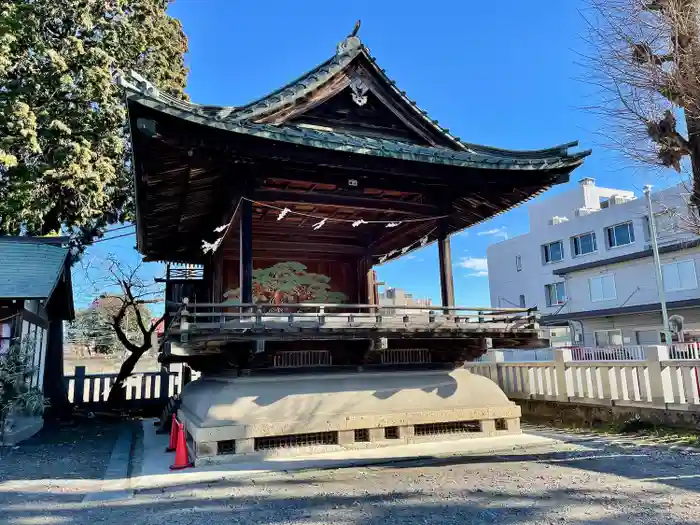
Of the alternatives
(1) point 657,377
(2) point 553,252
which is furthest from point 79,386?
(2) point 553,252

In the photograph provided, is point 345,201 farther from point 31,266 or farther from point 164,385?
point 164,385

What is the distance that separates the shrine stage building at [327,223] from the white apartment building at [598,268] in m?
13.9

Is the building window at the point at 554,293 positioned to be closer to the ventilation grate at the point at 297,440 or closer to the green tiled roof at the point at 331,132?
the green tiled roof at the point at 331,132

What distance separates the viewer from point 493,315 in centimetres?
998

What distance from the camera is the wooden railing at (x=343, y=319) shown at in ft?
26.3

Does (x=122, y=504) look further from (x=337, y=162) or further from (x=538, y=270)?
(x=538, y=270)

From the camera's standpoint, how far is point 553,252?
37125mm

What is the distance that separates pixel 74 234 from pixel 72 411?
8.09 metres

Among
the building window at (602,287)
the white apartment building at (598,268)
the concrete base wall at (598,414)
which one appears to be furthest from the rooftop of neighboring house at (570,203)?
the concrete base wall at (598,414)

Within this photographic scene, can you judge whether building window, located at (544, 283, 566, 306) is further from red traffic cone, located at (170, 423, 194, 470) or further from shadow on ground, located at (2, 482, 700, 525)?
red traffic cone, located at (170, 423, 194, 470)

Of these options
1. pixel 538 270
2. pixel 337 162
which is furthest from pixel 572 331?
pixel 337 162

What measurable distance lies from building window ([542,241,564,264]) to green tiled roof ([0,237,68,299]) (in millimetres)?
32266

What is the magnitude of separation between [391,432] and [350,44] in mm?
7855

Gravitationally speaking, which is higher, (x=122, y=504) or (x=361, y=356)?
(x=361, y=356)
